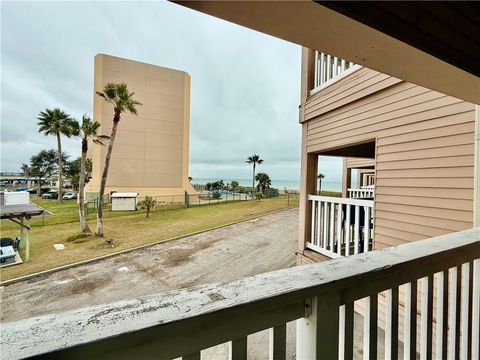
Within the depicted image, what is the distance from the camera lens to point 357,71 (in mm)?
3562

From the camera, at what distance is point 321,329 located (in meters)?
0.68

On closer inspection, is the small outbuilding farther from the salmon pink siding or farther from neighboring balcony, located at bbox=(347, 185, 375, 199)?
the salmon pink siding

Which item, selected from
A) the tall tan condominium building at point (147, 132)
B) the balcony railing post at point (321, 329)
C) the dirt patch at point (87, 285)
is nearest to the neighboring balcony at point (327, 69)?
the balcony railing post at point (321, 329)

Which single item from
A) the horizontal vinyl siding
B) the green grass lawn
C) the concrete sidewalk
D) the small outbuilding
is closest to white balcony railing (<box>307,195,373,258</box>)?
the concrete sidewalk

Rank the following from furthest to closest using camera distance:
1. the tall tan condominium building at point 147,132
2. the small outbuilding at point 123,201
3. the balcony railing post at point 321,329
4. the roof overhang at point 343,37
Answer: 1. the tall tan condominium building at point 147,132
2. the small outbuilding at point 123,201
3. the roof overhang at point 343,37
4. the balcony railing post at point 321,329

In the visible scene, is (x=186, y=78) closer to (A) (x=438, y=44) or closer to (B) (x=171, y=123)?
(B) (x=171, y=123)

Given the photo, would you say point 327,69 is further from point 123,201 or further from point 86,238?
point 123,201

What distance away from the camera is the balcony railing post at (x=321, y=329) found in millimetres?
675

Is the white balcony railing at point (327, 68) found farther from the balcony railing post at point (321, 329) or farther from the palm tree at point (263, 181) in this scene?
the palm tree at point (263, 181)

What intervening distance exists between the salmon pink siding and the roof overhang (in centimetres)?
145

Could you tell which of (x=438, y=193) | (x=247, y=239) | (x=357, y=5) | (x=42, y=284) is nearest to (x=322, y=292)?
(x=357, y=5)

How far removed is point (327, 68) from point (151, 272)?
696 centimetres

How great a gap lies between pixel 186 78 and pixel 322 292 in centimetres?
2944

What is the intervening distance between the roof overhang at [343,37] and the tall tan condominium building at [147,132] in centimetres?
2567
